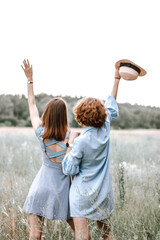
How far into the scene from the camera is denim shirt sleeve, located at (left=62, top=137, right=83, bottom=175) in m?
2.18

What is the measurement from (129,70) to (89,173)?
1.06 meters

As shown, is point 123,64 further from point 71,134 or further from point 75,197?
point 75,197

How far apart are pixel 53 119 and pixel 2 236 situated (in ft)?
4.55

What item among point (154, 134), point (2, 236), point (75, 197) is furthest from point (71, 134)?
point (154, 134)

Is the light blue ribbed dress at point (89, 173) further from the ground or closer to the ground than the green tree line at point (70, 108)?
further from the ground

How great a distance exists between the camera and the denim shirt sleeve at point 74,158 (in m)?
2.18

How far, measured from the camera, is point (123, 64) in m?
2.76

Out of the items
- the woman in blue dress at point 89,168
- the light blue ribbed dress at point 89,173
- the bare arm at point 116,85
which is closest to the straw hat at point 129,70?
the bare arm at point 116,85

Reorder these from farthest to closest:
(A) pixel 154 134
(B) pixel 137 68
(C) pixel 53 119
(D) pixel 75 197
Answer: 1. (A) pixel 154 134
2. (B) pixel 137 68
3. (C) pixel 53 119
4. (D) pixel 75 197

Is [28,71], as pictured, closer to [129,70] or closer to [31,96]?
[31,96]

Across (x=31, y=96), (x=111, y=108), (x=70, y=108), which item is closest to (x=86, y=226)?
(x=111, y=108)

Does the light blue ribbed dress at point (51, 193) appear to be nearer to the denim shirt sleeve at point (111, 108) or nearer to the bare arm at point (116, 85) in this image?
the denim shirt sleeve at point (111, 108)

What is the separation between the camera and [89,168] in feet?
7.42

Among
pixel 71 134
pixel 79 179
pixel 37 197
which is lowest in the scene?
pixel 37 197
